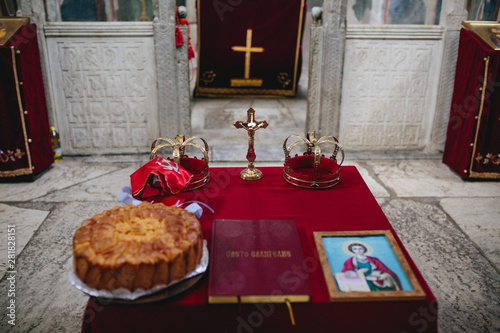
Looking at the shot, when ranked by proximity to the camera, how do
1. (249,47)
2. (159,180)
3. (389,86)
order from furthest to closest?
1. (249,47)
2. (389,86)
3. (159,180)

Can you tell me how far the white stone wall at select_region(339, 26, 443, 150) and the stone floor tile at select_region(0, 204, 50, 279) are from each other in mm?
2790

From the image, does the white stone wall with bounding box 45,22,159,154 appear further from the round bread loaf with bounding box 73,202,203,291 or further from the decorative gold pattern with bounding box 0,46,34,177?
the round bread loaf with bounding box 73,202,203,291

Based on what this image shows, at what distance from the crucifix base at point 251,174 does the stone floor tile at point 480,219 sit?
4.98 feet

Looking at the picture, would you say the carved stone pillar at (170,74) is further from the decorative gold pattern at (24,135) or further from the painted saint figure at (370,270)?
the painted saint figure at (370,270)

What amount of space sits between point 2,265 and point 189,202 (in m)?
1.38

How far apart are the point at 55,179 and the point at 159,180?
2.13m

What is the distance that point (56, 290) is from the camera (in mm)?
2320

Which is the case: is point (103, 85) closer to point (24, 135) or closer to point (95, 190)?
point (24, 135)

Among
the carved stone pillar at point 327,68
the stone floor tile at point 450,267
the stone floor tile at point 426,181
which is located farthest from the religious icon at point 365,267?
the carved stone pillar at point 327,68

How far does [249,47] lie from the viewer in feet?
20.1

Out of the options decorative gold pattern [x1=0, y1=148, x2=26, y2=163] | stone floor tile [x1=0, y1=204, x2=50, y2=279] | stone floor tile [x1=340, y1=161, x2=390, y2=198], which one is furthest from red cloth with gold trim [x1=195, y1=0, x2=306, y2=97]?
stone floor tile [x1=0, y1=204, x2=50, y2=279]

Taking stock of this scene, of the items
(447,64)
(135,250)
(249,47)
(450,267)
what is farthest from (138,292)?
(249,47)

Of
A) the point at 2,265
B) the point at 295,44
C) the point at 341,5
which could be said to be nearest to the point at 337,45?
the point at 341,5

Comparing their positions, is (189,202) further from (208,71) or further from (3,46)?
(208,71)
